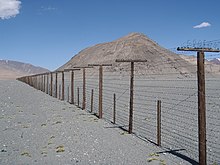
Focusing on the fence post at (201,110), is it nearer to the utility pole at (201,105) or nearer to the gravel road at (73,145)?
the utility pole at (201,105)

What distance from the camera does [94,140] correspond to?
919 centimetres

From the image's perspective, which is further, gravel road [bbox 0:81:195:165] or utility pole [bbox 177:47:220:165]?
gravel road [bbox 0:81:195:165]

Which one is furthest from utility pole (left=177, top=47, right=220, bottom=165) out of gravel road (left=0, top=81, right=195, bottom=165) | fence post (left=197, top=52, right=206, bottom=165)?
gravel road (left=0, top=81, right=195, bottom=165)

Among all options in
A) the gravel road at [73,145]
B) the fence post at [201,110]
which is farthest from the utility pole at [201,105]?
the gravel road at [73,145]

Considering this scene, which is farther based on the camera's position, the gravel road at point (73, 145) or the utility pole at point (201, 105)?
the gravel road at point (73, 145)

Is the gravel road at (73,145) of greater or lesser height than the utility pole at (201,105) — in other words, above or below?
below

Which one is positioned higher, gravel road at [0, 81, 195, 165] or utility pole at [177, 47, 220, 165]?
utility pole at [177, 47, 220, 165]

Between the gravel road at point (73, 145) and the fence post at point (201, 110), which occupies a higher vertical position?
the fence post at point (201, 110)

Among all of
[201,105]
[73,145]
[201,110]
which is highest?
[201,105]

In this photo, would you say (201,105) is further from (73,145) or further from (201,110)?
(73,145)

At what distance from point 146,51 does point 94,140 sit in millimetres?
97232

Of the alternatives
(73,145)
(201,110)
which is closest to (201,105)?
(201,110)

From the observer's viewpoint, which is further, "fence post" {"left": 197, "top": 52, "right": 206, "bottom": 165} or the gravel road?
the gravel road

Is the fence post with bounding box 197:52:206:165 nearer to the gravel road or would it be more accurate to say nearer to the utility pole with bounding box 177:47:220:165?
the utility pole with bounding box 177:47:220:165
